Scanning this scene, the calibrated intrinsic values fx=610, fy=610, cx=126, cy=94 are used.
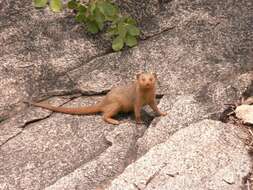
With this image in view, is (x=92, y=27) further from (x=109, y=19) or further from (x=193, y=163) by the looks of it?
(x=193, y=163)

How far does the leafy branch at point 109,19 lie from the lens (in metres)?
6.39

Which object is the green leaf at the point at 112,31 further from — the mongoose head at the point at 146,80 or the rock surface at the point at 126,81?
the mongoose head at the point at 146,80

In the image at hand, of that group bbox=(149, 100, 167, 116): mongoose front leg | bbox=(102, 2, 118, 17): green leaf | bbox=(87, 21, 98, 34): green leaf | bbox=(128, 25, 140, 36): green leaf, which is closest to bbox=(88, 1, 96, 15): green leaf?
bbox=(102, 2, 118, 17): green leaf

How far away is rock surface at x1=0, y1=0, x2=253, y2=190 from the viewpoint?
507 centimetres

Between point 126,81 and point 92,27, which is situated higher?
point 92,27

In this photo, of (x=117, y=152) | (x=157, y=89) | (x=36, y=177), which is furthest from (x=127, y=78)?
(x=36, y=177)

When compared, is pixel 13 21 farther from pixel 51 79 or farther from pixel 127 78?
pixel 127 78

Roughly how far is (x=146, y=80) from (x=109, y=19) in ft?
3.59

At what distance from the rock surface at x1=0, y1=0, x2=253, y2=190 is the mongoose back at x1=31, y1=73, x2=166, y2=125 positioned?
76 mm

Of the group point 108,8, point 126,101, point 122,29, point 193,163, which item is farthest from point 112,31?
point 193,163

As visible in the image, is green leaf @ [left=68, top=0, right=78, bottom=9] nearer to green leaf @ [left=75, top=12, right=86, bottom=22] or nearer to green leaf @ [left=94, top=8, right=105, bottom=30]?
green leaf @ [left=75, top=12, right=86, bottom=22]

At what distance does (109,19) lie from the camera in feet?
21.8

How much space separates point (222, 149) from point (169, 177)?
578 mm

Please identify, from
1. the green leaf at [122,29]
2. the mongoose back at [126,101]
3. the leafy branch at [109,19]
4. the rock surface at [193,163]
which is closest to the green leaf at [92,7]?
the leafy branch at [109,19]
